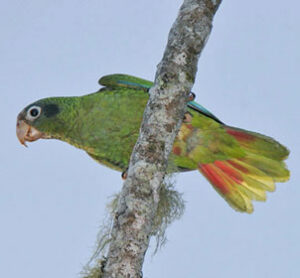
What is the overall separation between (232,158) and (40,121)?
1.72 m

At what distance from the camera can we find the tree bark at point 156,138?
2.15 meters

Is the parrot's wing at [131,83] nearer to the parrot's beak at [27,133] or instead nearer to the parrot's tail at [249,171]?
the parrot's tail at [249,171]

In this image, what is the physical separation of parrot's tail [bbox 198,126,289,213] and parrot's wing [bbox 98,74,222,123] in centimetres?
25

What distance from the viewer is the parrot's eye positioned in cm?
502

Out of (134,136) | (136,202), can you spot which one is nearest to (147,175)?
(136,202)

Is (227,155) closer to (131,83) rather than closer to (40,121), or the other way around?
(131,83)

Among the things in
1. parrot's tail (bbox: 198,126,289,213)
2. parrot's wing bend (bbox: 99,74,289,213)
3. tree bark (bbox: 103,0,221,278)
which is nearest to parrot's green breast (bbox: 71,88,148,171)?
parrot's wing bend (bbox: 99,74,289,213)

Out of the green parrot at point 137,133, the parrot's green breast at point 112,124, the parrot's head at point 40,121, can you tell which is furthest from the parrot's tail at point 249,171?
the parrot's head at point 40,121

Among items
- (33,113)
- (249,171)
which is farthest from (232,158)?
(33,113)

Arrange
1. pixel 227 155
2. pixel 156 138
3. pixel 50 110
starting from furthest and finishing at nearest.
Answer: pixel 50 110, pixel 227 155, pixel 156 138

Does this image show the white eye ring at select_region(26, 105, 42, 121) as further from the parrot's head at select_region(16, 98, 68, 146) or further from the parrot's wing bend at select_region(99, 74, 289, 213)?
the parrot's wing bend at select_region(99, 74, 289, 213)

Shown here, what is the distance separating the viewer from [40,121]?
4988 millimetres

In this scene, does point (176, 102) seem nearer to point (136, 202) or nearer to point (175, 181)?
point (136, 202)

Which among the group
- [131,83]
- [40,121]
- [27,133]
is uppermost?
[131,83]
